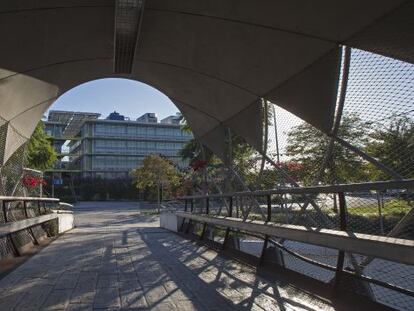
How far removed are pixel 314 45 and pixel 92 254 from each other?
6789 mm

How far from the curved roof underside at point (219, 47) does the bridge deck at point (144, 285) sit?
288 centimetres

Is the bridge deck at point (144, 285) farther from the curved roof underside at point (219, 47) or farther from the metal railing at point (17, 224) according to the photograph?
the curved roof underside at point (219, 47)

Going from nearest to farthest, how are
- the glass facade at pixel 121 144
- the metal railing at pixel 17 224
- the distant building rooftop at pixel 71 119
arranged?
the metal railing at pixel 17 224, the glass facade at pixel 121 144, the distant building rooftop at pixel 71 119

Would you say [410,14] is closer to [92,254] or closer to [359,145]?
[359,145]

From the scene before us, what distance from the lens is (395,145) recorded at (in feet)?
21.5

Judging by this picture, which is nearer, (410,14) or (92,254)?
(410,14)

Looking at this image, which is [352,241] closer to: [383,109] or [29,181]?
[383,109]

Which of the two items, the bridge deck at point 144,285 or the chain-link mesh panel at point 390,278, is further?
the bridge deck at point 144,285

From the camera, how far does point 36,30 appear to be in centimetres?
825

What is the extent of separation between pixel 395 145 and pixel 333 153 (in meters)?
1.86

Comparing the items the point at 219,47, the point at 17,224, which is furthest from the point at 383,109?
the point at 17,224

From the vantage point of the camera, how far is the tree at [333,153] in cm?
762

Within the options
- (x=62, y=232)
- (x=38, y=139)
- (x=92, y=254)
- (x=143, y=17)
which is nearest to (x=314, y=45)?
(x=143, y=17)

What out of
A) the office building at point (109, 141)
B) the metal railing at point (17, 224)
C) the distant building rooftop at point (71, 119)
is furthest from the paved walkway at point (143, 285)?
the distant building rooftop at point (71, 119)
